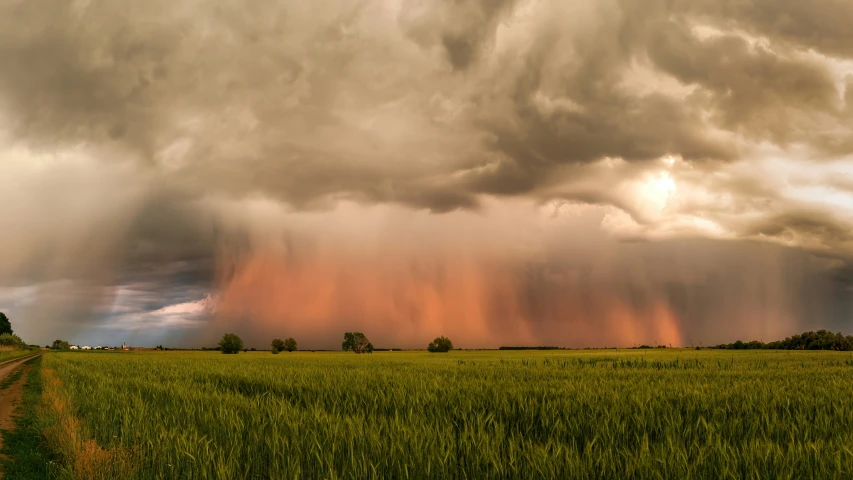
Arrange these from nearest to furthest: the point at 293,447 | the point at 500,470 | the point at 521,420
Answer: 1. the point at 500,470
2. the point at 293,447
3. the point at 521,420

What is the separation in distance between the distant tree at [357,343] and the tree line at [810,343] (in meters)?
72.0

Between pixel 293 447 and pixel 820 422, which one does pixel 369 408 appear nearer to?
pixel 293 447

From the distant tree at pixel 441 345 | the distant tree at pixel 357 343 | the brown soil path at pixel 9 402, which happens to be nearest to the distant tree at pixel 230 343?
the distant tree at pixel 357 343

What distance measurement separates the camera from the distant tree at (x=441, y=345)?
101 metres

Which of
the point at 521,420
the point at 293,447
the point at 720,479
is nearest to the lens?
the point at 720,479

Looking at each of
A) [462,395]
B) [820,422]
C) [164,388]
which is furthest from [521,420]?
[164,388]

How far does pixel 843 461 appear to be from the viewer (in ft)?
18.0

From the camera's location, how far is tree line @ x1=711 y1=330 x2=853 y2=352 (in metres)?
80.5

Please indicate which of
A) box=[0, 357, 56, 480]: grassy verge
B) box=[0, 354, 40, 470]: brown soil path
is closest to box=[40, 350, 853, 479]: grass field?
box=[0, 357, 56, 480]: grassy verge

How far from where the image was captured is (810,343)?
278 ft

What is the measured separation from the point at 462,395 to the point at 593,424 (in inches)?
148

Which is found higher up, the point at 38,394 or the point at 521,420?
the point at 521,420

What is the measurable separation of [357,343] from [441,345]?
78.2ft

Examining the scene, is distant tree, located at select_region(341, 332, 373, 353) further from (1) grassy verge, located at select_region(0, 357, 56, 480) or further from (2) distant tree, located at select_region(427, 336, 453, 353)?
(1) grassy verge, located at select_region(0, 357, 56, 480)
